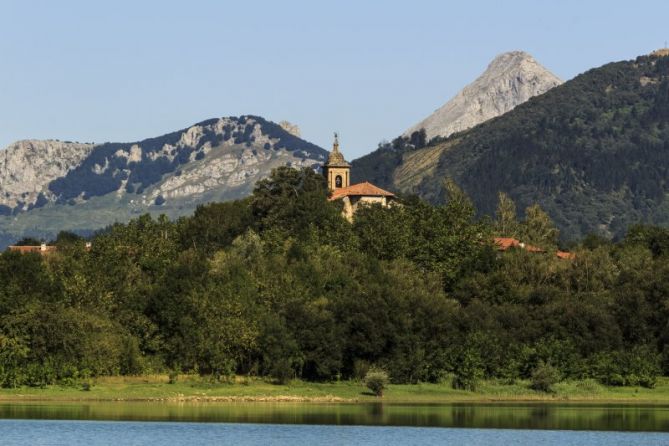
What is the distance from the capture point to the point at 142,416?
97125 mm

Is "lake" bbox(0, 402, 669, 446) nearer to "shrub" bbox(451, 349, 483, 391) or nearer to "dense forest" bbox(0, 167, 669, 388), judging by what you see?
"shrub" bbox(451, 349, 483, 391)

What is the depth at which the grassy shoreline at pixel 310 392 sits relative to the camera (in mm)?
111688

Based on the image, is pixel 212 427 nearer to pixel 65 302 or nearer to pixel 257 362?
pixel 257 362

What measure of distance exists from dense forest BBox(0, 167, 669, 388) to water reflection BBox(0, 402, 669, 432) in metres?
9.79

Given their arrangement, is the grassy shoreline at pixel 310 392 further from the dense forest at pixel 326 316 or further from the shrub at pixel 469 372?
the dense forest at pixel 326 316

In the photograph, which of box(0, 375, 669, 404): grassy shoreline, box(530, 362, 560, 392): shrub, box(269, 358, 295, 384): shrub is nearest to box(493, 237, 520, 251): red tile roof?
box(0, 375, 669, 404): grassy shoreline

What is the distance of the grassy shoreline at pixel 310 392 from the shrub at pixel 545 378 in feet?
1.94

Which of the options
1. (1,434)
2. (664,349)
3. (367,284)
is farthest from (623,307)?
(1,434)

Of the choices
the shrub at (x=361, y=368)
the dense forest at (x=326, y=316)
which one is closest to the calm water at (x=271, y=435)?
the dense forest at (x=326, y=316)

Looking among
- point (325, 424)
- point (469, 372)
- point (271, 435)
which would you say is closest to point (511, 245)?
point (469, 372)

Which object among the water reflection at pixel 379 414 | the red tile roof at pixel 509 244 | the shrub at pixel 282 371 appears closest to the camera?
the water reflection at pixel 379 414

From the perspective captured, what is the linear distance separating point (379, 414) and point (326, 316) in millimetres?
22265

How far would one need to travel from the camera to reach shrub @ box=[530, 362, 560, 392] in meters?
119

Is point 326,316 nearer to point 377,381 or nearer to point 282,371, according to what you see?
point 282,371
